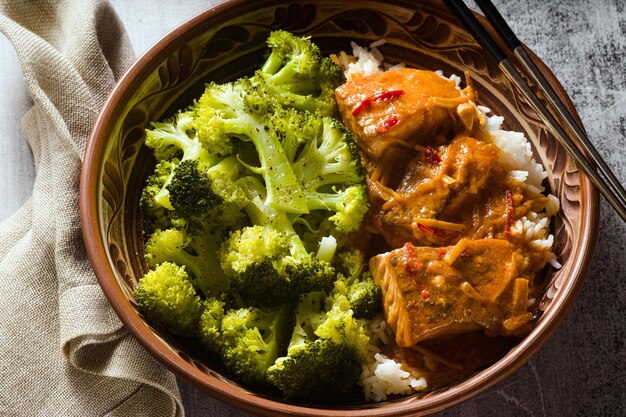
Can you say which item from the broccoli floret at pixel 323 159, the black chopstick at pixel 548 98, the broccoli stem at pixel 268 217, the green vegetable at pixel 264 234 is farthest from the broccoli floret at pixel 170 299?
the black chopstick at pixel 548 98

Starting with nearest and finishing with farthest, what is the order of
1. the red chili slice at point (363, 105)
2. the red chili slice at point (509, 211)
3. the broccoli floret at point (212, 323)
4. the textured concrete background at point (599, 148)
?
the broccoli floret at point (212, 323), the red chili slice at point (509, 211), the red chili slice at point (363, 105), the textured concrete background at point (599, 148)

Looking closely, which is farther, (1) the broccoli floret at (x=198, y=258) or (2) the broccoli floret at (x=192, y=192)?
(1) the broccoli floret at (x=198, y=258)

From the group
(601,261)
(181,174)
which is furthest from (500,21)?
(181,174)

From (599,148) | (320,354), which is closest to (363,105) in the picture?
(320,354)

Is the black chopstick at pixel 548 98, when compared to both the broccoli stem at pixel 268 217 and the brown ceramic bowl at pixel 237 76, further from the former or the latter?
the broccoli stem at pixel 268 217

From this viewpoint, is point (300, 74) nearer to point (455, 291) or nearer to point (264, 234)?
point (264, 234)

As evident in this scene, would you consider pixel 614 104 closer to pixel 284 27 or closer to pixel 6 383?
pixel 284 27

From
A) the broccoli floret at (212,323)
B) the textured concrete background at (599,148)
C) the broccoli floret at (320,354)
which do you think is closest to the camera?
the broccoli floret at (320,354)
